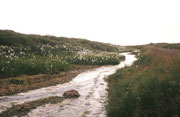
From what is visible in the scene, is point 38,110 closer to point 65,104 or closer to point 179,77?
point 65,104

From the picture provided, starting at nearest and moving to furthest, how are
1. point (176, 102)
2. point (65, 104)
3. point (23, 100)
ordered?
point (176, 102) → point (65, 104) → point (23, 100)

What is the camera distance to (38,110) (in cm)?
675

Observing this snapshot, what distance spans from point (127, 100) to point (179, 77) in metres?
1.81

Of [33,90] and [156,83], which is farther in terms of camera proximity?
[33,90]

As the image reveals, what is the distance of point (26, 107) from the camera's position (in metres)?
6.97

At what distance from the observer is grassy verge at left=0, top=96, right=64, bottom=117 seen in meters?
6.34

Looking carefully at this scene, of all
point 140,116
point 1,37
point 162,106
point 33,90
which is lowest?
point 33,90

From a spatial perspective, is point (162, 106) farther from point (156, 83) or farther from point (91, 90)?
point (91, 90)

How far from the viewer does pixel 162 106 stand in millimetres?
4738

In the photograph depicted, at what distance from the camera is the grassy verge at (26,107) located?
634 cm

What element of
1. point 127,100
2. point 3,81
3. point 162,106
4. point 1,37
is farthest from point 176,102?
point 1,37

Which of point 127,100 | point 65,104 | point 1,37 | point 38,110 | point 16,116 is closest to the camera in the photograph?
point 127,100

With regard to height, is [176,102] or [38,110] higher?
[176,102]

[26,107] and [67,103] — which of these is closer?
[26,107]
